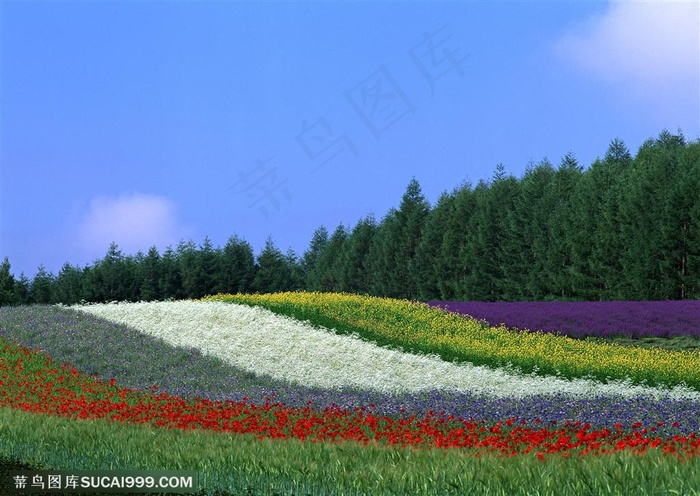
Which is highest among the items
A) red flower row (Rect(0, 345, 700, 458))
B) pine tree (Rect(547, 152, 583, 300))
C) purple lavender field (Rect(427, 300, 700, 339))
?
pine tree (Rect(547, 152, 583, 300))

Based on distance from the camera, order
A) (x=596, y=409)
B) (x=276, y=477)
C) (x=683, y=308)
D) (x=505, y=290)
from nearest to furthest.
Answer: (x=276, y=477)
(x=596, y=409)
(x=683, y=308)
(x=505, y=290)

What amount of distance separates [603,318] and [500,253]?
13.7 meters

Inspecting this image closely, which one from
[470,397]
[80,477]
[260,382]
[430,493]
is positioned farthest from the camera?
[260,382]

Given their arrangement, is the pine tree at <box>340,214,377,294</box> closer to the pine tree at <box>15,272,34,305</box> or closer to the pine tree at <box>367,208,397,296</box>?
the pine tree at <box>367,208,397,296</box>

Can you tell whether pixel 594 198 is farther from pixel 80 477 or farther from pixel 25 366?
pixel 80 477

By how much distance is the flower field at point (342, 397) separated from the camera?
19.4ft

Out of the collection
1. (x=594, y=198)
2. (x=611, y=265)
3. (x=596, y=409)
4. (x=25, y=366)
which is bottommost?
(x=596, y=409)

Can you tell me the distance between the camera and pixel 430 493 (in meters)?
5.28

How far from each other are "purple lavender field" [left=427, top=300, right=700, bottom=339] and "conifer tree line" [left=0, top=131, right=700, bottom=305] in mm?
6399

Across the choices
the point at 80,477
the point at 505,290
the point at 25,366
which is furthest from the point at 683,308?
the point at 80,477

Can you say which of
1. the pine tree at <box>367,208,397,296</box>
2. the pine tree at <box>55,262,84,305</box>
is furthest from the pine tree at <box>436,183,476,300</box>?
the pine tree at <box>55,262,84,305</box>

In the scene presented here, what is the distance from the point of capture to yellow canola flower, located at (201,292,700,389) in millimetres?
16078

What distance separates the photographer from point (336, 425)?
31.2 feet

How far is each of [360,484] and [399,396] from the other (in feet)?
22.5
